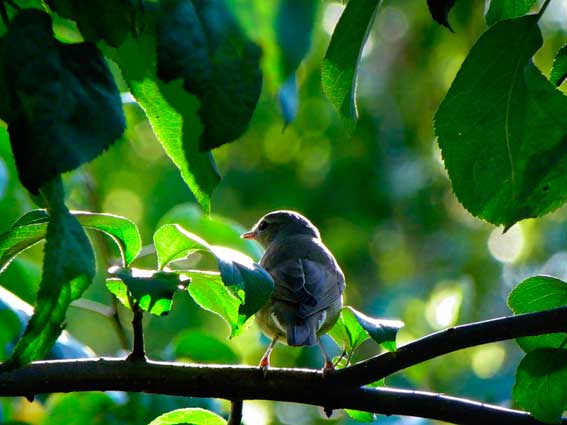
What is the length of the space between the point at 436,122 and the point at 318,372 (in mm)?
524

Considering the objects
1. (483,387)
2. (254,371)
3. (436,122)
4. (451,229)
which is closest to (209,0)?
(436,122)

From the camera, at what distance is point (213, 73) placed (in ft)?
3.58

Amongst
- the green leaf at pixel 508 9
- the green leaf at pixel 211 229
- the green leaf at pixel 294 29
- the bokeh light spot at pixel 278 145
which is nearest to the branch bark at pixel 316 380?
the green leaf at pixel 508 9

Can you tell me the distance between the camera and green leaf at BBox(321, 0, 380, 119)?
1.45 m

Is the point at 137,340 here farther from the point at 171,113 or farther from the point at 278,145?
the point at 278,145

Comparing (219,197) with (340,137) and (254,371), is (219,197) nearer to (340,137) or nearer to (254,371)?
(340,137)

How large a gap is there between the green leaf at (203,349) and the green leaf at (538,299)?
136cm

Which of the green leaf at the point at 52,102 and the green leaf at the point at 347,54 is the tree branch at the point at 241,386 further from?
the green leaf at the point at 52,102

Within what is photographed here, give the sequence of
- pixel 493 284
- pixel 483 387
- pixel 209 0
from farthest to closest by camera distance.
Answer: pixel 493 284, pixel 483 387, pixel 209 0

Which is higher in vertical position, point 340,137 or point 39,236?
point 340,137

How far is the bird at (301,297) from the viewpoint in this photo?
3482mm

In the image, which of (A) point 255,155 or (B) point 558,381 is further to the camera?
(A) point 255,155

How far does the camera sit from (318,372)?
181 centimetres

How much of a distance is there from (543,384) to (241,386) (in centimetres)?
54
